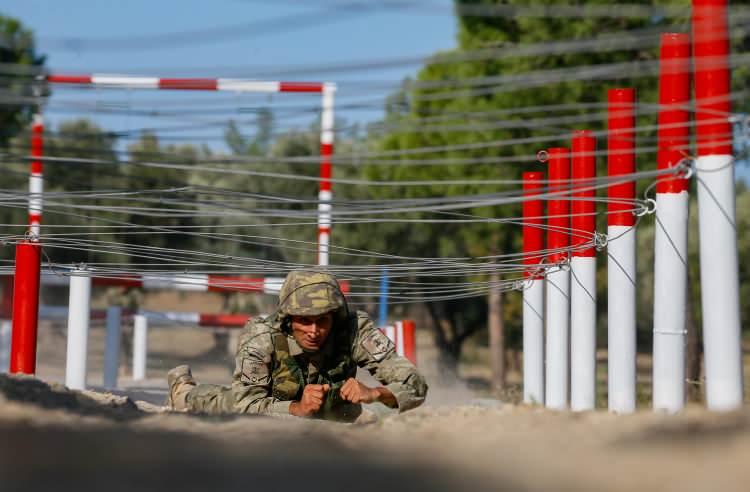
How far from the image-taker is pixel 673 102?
5.00m

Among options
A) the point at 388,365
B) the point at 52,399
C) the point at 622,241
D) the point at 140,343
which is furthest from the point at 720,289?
the point at 140,343

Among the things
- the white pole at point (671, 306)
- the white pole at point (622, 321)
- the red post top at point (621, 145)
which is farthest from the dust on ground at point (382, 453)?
the red post top at point (621, 145)

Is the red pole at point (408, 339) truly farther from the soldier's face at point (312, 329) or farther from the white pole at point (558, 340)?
the soldier's face at point (312, 329)

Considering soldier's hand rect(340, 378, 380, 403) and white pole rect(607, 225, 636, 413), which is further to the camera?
white pole rect(607, 225, 636, 413)

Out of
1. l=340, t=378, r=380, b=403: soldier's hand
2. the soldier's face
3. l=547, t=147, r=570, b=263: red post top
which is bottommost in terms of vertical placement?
l=340, t=378, r=380, b=403: soldier's hand

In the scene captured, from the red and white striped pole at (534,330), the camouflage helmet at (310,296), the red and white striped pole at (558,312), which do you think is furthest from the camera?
the red and white striped pole at (534,330)

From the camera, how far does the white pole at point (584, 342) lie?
234 inches

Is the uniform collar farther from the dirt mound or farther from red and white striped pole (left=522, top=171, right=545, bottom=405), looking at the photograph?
red and white striped pole (left=522, top=171, right=545, bottom=405)

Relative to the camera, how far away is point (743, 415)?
11.9ft

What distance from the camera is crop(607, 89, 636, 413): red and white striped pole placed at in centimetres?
544

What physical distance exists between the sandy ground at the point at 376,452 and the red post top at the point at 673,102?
1.33 meters

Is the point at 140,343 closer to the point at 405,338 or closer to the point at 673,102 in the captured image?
the point at 405,338

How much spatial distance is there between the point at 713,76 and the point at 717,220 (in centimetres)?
58

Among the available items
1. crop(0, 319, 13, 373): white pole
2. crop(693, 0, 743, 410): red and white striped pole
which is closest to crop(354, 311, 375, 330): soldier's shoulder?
crop(693, 0, 743, 410): red and white striped pole
